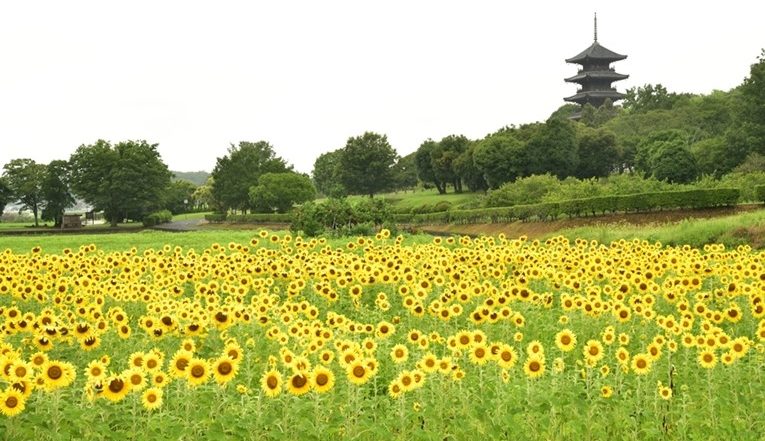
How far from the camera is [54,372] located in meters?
5.05

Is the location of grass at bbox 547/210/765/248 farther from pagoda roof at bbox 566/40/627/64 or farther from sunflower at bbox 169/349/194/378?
pagoda roof at bbox 566/40/627/64

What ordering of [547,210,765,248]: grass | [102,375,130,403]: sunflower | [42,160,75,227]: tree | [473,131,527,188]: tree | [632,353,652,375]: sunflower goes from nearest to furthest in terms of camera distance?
[102,375,130,403]: sunflower, [632,353,652,375]: sunflower, [547,210,765,248]: grass, [473,131,527,188]: tree, [42,160,75,227]: tree

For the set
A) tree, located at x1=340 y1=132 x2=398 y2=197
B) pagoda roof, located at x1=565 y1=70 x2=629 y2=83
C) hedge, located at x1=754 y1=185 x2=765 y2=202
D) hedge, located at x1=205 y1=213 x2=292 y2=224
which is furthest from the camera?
pagoda roof, located at x1=565 y1=70 x2=629 y2=83

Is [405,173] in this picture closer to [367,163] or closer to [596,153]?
[367,163]

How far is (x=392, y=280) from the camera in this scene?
11.5 meters

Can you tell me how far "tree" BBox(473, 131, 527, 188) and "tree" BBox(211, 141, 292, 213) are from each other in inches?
1089

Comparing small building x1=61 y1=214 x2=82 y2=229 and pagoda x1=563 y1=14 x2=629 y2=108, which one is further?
pagoda x1=563 y1=14 x2=629 y2=108

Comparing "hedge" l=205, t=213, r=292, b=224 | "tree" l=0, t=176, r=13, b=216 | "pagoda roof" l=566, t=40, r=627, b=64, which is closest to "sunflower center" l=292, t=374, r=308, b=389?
"hedge" l=205, t=213, r=292, b=224

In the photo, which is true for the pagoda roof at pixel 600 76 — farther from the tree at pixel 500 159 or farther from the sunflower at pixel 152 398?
the sunflower at pixel 152 398

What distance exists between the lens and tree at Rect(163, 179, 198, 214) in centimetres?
11513

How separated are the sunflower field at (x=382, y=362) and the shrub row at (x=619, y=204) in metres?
22.7

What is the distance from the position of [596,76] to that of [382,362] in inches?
4290

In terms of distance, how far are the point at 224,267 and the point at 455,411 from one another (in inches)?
292

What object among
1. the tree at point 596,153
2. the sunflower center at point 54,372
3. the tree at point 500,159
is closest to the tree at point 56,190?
the tree at point 500,159
